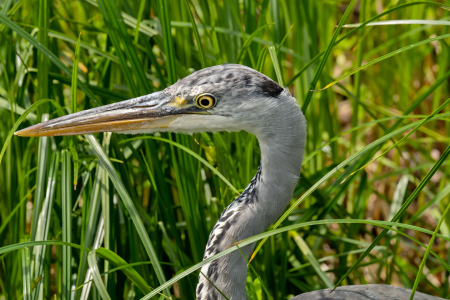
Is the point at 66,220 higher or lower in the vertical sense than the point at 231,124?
lower

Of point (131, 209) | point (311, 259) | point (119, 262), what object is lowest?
point (311, 259)

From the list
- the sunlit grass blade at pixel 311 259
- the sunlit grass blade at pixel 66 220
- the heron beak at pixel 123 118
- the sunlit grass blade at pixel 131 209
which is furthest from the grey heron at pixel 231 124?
the sunlit grass blade at pixel 311 259

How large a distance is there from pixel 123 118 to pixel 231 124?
0.30 m

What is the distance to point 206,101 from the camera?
1.34m

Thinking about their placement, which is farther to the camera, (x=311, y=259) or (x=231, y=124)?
(x=311, y=259)

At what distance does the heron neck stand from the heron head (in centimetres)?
6

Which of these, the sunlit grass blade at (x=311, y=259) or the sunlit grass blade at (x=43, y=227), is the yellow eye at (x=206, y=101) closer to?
the sunlit grass blade at (x=43, y=227)

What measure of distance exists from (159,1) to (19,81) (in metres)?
0.75

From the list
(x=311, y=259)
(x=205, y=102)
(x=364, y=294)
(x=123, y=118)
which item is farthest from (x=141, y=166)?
(x=364, y=294)

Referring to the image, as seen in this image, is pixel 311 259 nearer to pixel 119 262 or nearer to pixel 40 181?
pixel 119 262

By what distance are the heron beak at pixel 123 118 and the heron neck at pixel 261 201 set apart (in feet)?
0.76

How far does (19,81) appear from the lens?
1928 mm

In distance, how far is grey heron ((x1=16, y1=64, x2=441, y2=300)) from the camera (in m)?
1.33

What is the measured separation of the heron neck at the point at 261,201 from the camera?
4.43ft
